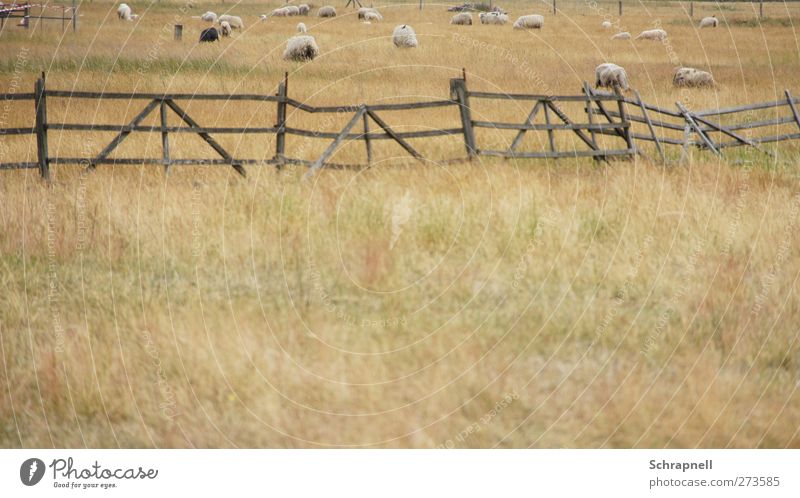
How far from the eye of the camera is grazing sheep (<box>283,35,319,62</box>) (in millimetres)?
27125

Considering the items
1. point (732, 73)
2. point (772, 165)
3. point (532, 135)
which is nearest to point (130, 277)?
point (532, 135)

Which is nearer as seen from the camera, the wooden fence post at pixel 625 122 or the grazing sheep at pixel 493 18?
the wooden fence post at pixel 625 122

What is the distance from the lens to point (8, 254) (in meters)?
9.38

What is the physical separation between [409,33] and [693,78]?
1077 cm

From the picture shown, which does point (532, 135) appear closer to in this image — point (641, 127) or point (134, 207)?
point (641, 127)

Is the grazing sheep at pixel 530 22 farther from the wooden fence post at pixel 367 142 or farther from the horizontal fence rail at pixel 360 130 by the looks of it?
the wooden fence post at pixel 367 142

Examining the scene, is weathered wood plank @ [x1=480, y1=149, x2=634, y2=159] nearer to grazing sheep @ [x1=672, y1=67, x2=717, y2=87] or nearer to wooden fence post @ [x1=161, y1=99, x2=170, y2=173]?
wooden fence post @ [x1=161, y1=99, x2=170, y2=173]

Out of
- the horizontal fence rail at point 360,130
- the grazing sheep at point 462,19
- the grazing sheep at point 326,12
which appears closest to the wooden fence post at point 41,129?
the horizontal fence rail at point 360,130

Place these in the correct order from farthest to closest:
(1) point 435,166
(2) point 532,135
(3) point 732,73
→ (3) point 732,73
(2) point 532,135
(1) point 435,166

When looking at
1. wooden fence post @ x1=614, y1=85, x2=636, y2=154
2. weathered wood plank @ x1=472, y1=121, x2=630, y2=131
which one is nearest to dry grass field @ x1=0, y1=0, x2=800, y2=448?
weathered wood plank @ x1=472, y1=121, x2=630, y2=131

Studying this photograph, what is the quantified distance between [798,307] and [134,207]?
7066 mm

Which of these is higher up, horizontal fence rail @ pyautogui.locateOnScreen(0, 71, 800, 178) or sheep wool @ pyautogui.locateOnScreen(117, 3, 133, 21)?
sheep wool @ pyautogui.locateOnScreen(117, 3, 133, 21)

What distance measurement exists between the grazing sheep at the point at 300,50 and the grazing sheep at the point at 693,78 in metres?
10.4

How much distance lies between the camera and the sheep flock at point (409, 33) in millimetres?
23625
